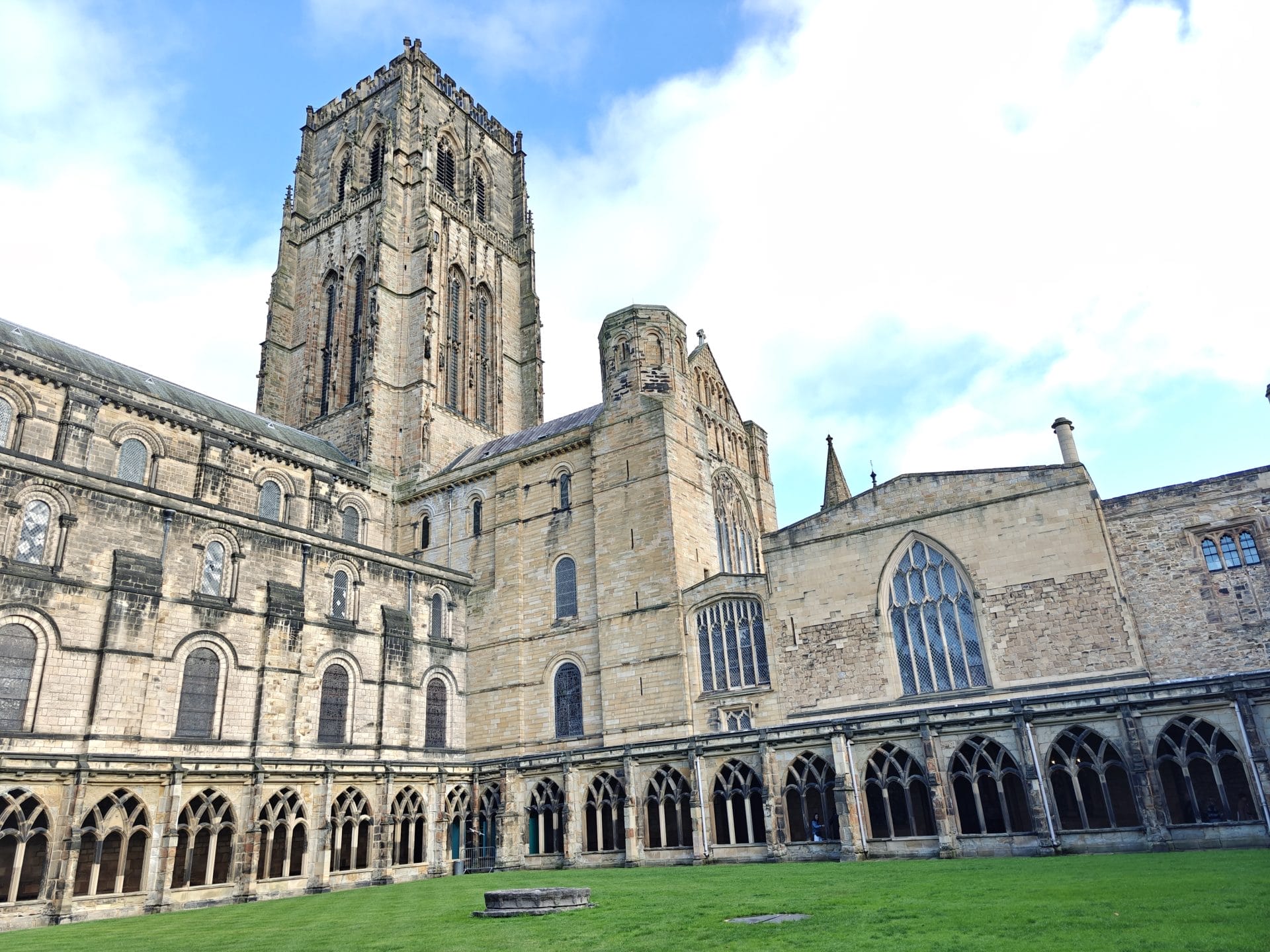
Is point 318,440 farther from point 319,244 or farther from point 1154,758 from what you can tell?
point 1154,758

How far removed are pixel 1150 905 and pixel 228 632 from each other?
2603 centimetres

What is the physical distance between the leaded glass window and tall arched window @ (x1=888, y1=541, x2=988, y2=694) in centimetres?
2575

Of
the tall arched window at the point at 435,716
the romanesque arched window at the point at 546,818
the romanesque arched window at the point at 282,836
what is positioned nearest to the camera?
the romanesque arched window at the point at 282,836

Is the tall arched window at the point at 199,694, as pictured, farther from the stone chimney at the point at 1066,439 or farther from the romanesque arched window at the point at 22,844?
the stone chimney at the point at 1066,439

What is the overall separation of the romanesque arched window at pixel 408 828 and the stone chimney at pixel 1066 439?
78.6 feet

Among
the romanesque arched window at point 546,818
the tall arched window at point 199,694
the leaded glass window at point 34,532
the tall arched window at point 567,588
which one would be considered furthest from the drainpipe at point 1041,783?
the leaded glass window at point 34,532

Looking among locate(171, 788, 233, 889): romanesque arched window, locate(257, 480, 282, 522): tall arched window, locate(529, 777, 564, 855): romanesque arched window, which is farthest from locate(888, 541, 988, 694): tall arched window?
locate(257, 480, 282, 522): tall arched window

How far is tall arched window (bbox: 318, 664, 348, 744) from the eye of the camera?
29.8m

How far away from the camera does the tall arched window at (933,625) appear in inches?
1045

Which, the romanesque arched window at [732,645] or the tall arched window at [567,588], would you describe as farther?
the tall arched window at [567,588]

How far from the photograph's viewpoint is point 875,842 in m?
21.7

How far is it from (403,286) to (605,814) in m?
32.8

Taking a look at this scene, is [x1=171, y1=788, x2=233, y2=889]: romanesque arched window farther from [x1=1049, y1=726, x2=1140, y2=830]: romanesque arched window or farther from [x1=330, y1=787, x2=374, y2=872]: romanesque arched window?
[x1=1049, y1=726, x2=1140, y2=830]: romanesque arched window

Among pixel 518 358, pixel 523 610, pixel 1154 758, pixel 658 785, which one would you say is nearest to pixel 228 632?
pixel 523 610
